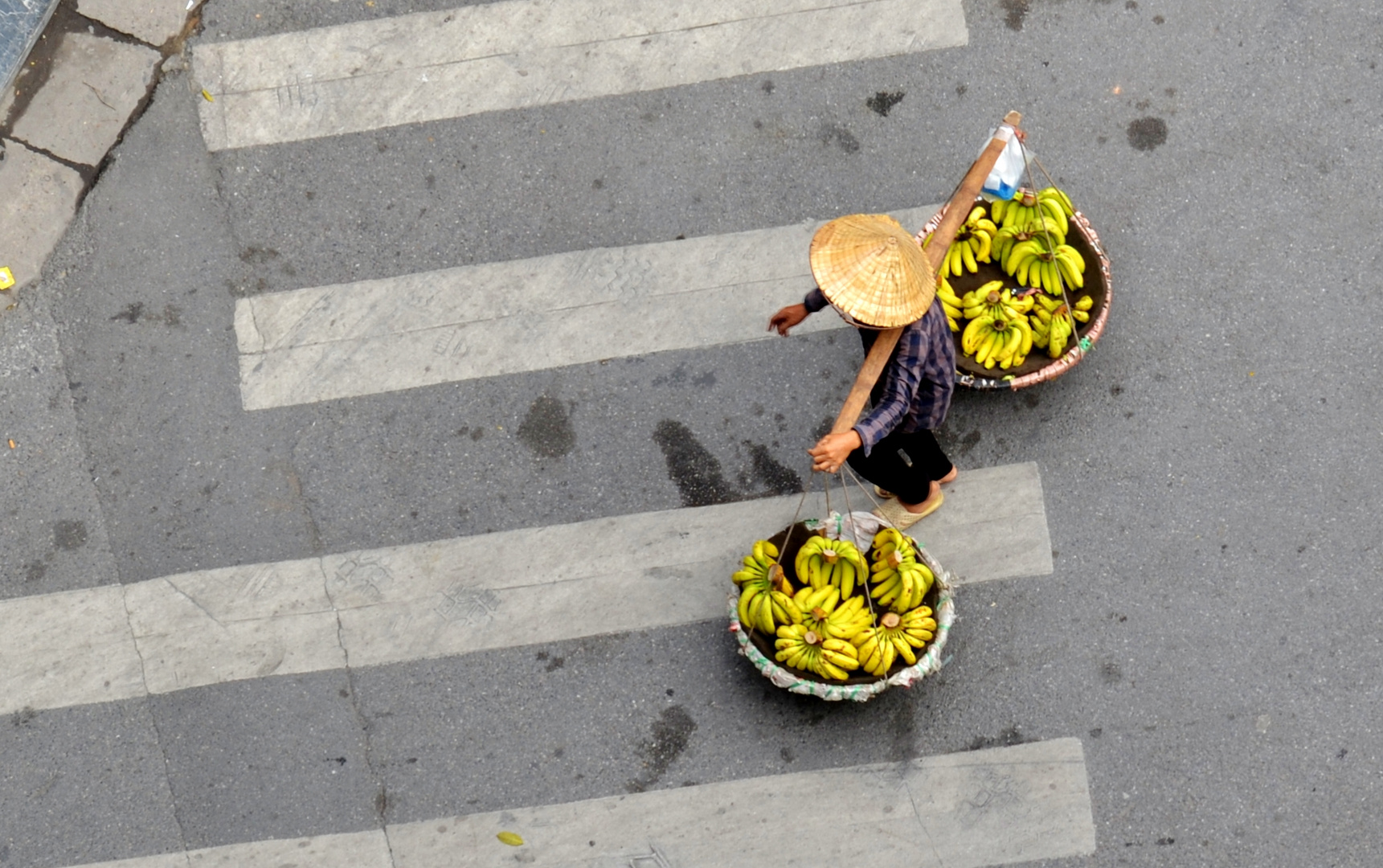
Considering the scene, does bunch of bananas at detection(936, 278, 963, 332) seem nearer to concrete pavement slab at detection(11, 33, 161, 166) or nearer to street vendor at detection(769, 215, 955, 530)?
street vendor at detection(769, 215, 955, 530)

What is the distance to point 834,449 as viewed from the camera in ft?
12.6

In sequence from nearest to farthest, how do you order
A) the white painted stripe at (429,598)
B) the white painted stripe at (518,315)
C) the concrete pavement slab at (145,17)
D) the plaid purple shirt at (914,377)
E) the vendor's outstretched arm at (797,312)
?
the plaid purple shirt at (914,377)
the vendor's outstretched arm at (797,312)
the white painted stripe at (429,598)
the white painted stripe at (518,315)
the concrete pavement slab at (145,17)

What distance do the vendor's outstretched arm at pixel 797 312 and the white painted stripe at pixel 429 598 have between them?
957mm

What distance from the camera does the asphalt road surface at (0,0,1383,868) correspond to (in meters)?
5.07

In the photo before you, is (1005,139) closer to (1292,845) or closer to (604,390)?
(604,390)

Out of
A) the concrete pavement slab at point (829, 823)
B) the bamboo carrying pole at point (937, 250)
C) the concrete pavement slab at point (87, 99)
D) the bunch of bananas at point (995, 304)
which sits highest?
the concrete pavement slab at point (87, 99)

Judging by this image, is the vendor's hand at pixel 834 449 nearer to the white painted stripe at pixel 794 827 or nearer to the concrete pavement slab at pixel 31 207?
the white painted stripe at pixel 794 827

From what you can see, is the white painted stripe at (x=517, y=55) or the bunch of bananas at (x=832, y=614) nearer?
the bunch of bananas at (x=832, y=614)

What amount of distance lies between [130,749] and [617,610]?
7.68 feet

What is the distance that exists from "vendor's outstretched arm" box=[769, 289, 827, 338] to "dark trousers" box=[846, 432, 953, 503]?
24.8 inches

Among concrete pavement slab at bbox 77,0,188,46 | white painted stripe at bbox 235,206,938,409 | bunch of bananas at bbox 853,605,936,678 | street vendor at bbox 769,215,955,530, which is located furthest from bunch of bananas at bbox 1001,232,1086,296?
concrete pavement slab at bbox 77,0,188,46

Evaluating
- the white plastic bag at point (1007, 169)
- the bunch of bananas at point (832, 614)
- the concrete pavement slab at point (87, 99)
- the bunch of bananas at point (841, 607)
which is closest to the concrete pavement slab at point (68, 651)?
the concrete pavement slab at point (87, 99)

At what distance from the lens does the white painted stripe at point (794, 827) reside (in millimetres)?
4996

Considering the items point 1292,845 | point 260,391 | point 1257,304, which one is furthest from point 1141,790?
point 260,391
